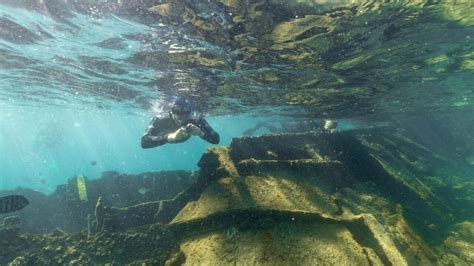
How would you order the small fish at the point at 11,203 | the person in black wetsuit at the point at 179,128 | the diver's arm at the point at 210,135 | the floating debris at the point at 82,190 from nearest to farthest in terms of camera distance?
the small fish at the point at 11,203 → the person in black wetsuit at the point at 179,128 → the diver's arm at the point at 210,135 → the floating debris at the point at 82,190

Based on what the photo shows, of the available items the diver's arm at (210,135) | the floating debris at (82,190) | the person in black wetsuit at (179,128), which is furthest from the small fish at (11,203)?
the floating debris at (82,190)

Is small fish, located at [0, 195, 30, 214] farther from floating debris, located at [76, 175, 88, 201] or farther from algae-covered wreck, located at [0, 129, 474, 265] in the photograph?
floating debris, located at [76, 175, 88, 201]

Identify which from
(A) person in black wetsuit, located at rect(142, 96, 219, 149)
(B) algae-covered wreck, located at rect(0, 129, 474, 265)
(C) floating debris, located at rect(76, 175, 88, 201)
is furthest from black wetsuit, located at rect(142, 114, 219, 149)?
(C) floating debris, located at rect(76, 175, 88, 201)

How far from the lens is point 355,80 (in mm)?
16094

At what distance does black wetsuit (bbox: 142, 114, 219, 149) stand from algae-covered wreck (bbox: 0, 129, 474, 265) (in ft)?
6.67

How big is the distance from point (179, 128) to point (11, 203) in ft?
19.6

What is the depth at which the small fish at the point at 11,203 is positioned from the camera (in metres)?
6.25

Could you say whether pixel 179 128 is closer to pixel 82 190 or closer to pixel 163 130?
pixel 163 130

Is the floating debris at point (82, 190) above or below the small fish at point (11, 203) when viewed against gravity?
below

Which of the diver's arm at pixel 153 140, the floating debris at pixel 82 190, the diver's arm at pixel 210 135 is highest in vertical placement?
the diver's arm at pixel 153 140

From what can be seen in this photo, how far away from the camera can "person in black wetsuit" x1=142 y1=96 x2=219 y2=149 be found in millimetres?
9023

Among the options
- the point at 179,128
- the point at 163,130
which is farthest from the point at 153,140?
the point at 163,130

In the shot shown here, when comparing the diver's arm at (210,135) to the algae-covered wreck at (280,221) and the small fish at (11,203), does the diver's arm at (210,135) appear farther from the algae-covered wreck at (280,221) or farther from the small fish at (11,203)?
the small fish at (11,203)

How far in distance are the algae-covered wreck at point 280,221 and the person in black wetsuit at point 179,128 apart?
1196 mm
